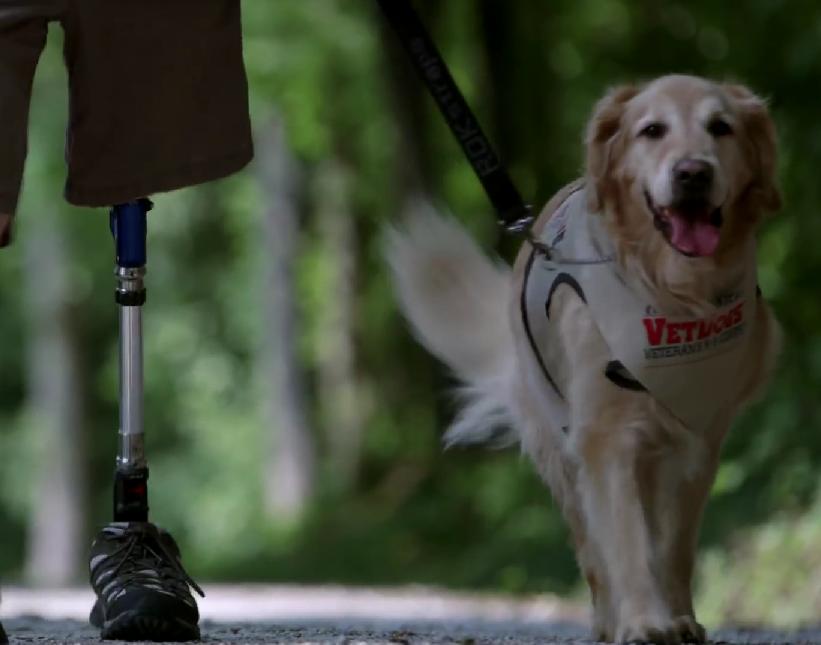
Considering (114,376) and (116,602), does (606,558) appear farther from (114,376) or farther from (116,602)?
(114,376)

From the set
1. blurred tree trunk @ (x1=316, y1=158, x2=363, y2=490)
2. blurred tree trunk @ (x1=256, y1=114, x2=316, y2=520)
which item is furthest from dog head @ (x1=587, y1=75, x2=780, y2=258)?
blurred tree trunk @ (x1=256, y1=114, x2=316, y2=520)

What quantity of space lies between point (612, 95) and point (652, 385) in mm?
762

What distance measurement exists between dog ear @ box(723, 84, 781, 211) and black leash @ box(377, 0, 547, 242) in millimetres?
537

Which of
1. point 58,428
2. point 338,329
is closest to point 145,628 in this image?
point 338,329

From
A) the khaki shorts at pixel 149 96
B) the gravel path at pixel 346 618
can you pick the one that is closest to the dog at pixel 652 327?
the gravel path at pixel 346 618

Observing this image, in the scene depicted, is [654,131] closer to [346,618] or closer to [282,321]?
[346,618]

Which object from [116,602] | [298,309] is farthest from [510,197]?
[298,309]

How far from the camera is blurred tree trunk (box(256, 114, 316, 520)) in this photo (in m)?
21.4

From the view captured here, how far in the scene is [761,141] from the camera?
417cm

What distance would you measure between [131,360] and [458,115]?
3.11 ft

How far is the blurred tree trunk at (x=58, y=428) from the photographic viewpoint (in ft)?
79.6

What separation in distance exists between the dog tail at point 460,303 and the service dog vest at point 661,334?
0.83 metres

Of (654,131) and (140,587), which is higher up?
(654,131)

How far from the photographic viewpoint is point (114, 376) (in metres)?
27.4
